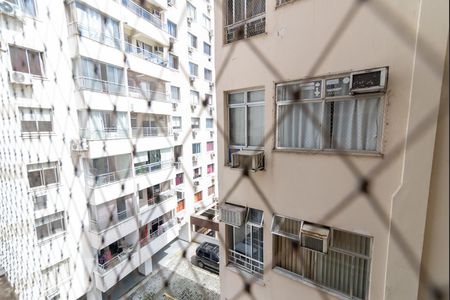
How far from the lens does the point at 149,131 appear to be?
273 cm

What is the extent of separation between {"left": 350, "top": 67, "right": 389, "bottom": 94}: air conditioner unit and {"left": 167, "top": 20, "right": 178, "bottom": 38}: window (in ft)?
10.7

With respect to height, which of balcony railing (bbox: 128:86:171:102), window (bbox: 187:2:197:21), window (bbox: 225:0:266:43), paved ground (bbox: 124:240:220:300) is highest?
window (bbox: 187:2:197:21)

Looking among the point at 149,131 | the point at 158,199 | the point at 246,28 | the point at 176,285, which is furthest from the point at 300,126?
the point at 176,285

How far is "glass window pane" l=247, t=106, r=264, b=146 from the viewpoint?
1111mm

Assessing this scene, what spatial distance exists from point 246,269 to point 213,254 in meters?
2.50

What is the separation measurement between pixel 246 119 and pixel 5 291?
125cm

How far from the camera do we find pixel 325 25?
0.80m

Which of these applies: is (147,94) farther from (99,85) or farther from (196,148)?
(196,148)

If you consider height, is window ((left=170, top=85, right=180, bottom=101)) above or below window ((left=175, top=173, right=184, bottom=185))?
above

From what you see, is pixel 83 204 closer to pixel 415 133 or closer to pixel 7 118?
pixel 7 118

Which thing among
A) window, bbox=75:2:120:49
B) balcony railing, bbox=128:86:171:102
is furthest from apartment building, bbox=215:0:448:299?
window, bbox=75:2:120:49

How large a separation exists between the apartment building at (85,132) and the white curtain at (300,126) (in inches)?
43.5

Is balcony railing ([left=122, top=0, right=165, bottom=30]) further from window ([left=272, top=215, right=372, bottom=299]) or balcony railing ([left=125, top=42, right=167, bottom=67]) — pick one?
window ([left=272, top=215, right=372, bottom=299])

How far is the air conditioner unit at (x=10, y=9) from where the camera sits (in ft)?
5.90
